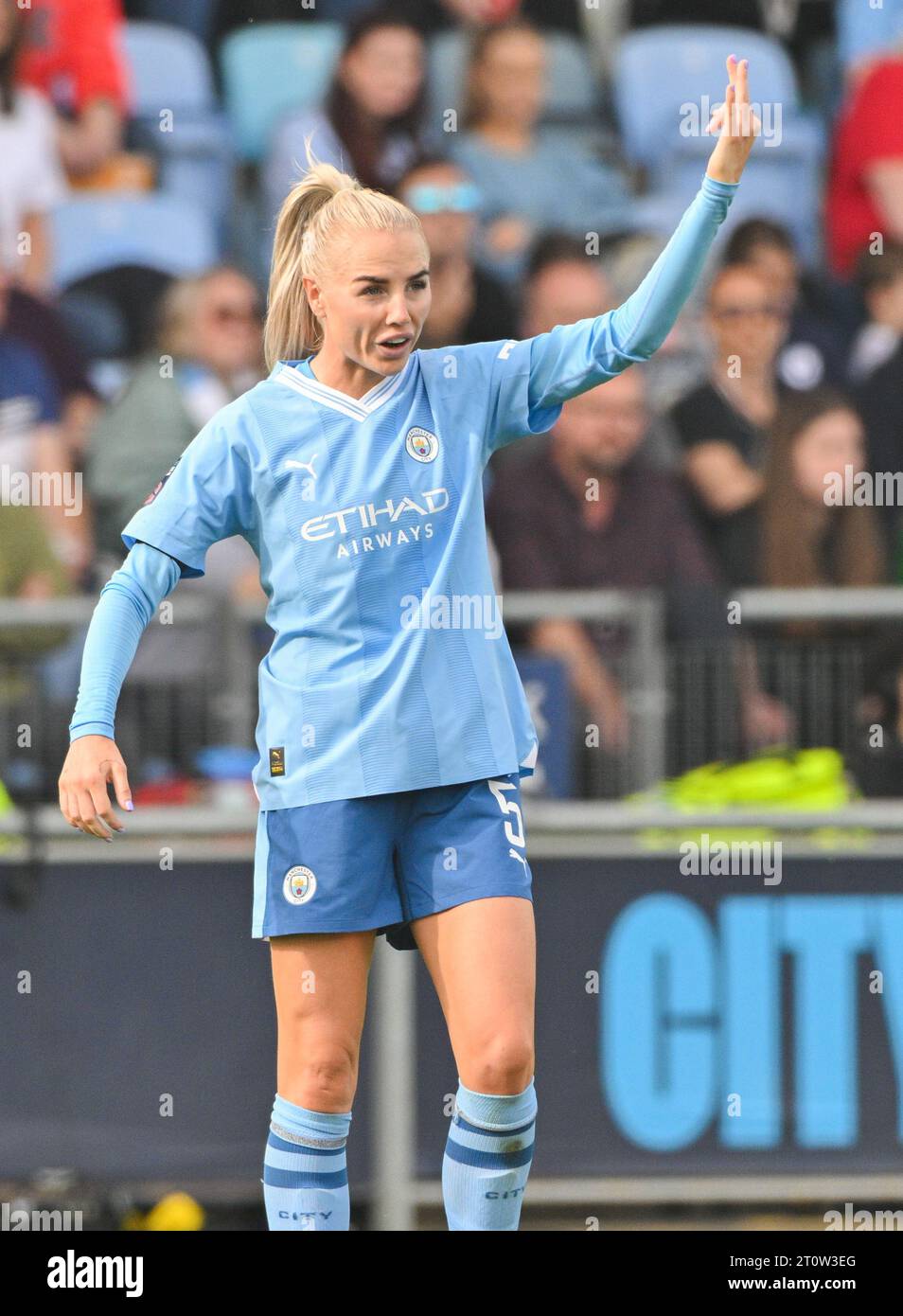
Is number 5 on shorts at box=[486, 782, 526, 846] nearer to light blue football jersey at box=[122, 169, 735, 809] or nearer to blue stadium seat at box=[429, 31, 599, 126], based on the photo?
light blue football jersey at box=[122, 169, 735, 809]

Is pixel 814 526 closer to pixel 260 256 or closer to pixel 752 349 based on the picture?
pixel 752 349

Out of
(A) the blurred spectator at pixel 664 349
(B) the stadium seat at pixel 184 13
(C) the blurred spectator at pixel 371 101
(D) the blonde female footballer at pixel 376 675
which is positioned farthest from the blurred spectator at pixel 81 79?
(D) the blonde female footballer at pixel 376 675

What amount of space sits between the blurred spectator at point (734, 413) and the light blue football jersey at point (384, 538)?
3.13 meters

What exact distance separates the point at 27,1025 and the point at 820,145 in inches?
196

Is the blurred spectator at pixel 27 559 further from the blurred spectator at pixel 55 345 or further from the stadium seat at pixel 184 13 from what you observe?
the stadium seat at pixel 184 13

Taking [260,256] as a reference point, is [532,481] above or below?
below

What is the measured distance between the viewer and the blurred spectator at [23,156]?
24.9 feet

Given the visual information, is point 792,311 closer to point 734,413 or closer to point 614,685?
point 734,413

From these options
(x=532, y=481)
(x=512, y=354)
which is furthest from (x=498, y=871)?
(x=532, y=481)

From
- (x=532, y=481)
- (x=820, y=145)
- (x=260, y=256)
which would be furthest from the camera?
(x=820, y=145)

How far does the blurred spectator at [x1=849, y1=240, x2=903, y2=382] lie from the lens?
7480 mm

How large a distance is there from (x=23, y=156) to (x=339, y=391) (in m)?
4.55

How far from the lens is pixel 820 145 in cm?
829

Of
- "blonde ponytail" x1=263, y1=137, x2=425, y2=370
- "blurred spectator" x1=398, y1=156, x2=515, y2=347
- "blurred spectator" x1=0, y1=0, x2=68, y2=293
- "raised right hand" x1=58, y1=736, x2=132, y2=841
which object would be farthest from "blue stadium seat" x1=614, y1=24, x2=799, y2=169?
Answer: "raised right hand" x1=58, y1=736, x2=132, y2=841
